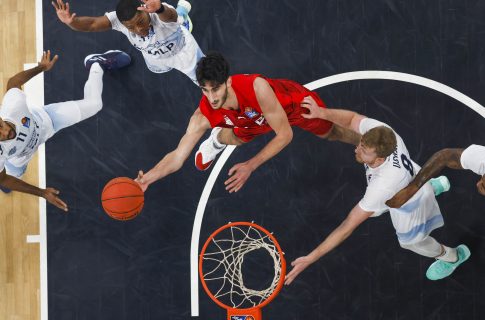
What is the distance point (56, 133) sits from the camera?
6699mm

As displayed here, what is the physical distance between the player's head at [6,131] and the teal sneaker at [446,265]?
14.2 ft

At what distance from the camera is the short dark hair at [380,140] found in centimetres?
467

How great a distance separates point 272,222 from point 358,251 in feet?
3.18

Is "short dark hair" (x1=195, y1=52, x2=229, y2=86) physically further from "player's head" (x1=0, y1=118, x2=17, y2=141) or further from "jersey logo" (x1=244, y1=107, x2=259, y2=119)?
"player's head" (x1=0, y1=118, x2=17, y2=141)

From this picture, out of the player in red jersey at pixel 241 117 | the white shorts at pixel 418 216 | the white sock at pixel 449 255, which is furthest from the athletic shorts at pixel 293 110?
the white sock at pixel 449 255

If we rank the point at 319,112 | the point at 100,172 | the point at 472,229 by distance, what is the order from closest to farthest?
1. the point at 319,112
2. the point at 472,229
3. the point at 100,172

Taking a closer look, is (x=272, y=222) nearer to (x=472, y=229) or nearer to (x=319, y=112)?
(x=319, y=112)

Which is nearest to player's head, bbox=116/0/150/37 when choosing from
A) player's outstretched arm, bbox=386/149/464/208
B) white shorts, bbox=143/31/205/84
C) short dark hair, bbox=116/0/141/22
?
short dark hair, bbox=116/0/141/22

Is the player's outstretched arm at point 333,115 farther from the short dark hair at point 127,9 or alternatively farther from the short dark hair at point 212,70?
the short dark hair at point 127,9

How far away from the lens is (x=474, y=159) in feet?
16.1

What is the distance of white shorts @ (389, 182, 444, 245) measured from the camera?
522cm

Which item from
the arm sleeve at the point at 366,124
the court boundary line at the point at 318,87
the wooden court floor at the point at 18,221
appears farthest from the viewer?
the wooden court floor at the point at 18,221

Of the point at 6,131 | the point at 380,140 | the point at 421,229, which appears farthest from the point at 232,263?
the point at 6,131

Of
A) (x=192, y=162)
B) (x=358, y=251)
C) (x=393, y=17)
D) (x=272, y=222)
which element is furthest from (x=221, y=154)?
(x=393, y=17)
